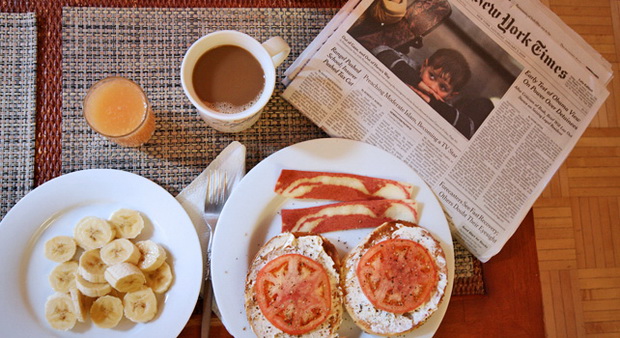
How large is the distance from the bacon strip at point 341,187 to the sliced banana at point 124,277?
13.8 inches

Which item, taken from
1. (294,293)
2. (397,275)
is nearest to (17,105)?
(294,293)

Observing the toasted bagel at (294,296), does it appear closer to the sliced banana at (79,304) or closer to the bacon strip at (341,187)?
the bacon strip at (341,187)

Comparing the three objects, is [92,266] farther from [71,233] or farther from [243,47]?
[243,47]

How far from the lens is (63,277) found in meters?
0.94

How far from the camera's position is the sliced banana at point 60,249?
0.93 meters

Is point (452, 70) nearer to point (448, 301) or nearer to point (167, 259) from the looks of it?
point (448, 301)

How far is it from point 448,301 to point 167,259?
0.64 metres

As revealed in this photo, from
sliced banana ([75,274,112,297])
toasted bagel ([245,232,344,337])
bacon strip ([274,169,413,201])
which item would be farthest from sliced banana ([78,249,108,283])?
bacon strip ([274,169,413,201])

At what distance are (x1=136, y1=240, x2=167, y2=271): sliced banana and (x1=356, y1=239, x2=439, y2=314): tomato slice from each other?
0.43 m

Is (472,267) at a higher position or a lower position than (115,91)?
lower

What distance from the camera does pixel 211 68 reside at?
93 cm

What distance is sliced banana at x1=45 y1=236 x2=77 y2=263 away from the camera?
934mm

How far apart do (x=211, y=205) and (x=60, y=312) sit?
390 millimetres

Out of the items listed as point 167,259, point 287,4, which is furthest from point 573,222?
point 167,259
